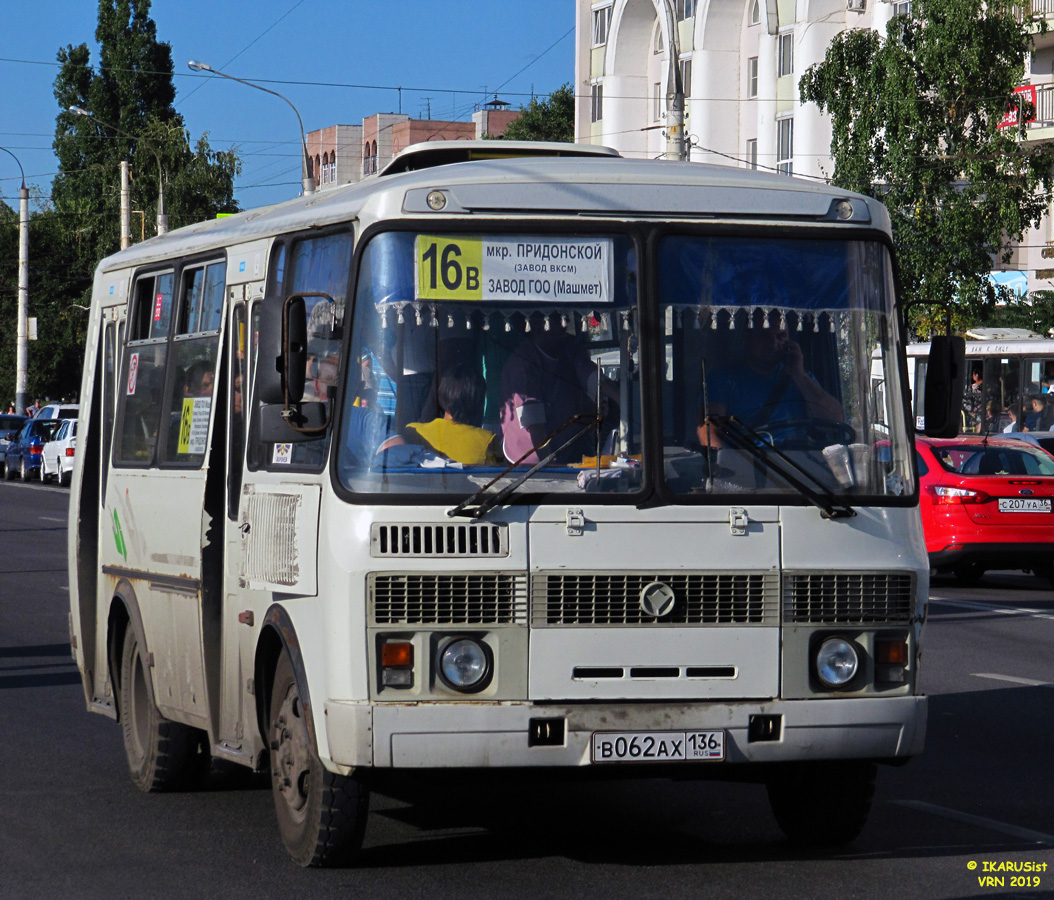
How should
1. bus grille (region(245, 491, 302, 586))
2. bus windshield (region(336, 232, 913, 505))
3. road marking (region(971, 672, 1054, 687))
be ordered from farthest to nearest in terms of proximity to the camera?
road marking (region(971, 672, 1054, 687)), bus grille (region(245, 491, 302, 586)), bus windshield (region(336, 232, 913, 505))

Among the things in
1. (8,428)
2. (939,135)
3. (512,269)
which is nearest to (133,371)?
(512,269)

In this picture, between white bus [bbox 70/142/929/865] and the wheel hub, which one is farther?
the wheel hub

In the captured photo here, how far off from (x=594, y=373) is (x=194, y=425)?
7.45 ft

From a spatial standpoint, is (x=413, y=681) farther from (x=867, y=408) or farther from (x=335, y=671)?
(x=867, y=408)

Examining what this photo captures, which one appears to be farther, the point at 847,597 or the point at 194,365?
the point at 194,365

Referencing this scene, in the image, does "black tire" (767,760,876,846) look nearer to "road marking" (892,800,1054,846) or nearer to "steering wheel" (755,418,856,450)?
"road marking" (892,800,1054,846)

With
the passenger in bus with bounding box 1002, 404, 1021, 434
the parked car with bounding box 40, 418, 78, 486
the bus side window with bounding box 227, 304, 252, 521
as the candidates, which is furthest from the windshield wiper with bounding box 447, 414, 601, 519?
the parked car with bounding box 40, 418, 78, 486

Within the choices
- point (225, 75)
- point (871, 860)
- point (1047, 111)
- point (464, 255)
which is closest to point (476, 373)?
point (464, 255)

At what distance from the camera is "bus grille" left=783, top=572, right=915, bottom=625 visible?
6.32 metres

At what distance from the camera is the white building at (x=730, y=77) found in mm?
58062

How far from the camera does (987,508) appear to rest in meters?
19.6

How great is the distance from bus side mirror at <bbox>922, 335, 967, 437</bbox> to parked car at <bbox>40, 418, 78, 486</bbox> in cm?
4201

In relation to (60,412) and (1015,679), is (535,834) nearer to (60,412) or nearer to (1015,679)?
(1015,679)

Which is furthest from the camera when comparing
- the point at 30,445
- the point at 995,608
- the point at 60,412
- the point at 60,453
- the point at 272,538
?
the point at 60,412
